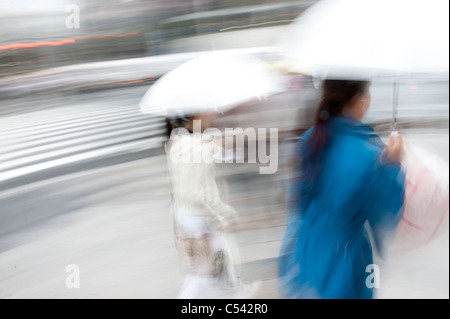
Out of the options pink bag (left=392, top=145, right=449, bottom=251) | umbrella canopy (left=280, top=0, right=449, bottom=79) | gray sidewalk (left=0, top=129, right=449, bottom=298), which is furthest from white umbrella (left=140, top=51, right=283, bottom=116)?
gray sidewalk (left=0, top=129, right=449, bottom=298)

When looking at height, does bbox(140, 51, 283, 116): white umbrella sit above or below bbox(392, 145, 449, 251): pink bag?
above

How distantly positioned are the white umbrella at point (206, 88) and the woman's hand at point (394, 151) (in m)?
0.71

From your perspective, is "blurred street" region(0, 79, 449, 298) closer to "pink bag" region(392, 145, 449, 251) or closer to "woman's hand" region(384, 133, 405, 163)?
"pink bag" region(392, 145, 449, 251)

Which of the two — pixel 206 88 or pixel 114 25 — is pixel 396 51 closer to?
pixel 206 88

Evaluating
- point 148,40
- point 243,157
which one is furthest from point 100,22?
point 243,157

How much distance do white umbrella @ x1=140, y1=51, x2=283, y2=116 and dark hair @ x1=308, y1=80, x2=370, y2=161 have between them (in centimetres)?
42

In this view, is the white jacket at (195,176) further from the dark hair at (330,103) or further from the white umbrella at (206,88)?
the dark hair at (330,103)

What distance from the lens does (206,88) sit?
2178 millimetres

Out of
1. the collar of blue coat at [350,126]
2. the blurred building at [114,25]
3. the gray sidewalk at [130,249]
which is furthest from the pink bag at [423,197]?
the blurred building at [114,25]

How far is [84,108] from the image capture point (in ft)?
19.7

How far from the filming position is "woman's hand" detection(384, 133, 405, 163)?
1800mm

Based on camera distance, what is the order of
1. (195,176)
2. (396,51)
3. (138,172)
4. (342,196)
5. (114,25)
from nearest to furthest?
(396,51) < (342,196) < (195,176) < (114,25) < (138,172)

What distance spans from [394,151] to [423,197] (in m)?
0.25

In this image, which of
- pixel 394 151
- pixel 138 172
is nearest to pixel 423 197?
pixel 394 151
